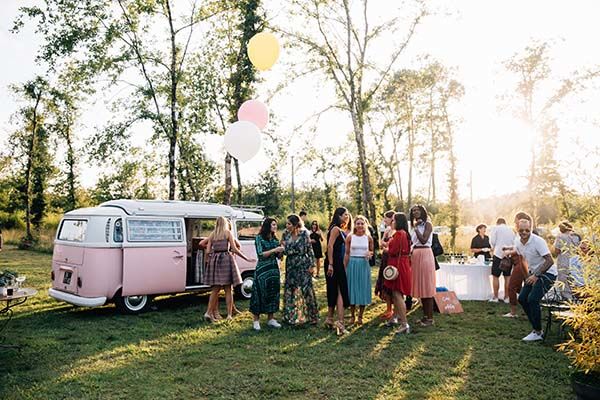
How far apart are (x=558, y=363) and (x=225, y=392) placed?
391 centimetres

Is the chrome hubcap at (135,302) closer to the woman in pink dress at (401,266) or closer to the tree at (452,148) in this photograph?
the woman in pink dress at (401,266)

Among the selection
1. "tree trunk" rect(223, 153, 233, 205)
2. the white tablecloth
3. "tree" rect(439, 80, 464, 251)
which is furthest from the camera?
"tree" rect(439, 80, 464, 251)

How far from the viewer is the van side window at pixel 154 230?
27.0ft

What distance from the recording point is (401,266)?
7242 mm

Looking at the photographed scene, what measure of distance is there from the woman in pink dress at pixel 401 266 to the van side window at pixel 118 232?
14.5 feet

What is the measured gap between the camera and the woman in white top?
24.9 feet

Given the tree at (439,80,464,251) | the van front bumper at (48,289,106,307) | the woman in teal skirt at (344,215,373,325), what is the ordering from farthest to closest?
the tree at (439,80,464,251) < the van front bumper at (48,289,106,307) < the woman in teal skirt at (344,215,373,325)

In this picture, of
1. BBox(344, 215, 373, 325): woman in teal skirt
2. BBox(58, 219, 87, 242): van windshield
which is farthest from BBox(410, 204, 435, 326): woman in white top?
BBox(58, 219, 87, 242): van windshield

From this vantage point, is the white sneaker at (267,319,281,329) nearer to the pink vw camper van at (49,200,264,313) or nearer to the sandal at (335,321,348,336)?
the sandal at (335,321,348,336)

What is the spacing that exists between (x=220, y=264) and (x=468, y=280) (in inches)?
211

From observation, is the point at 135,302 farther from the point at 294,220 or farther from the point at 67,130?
the point at 67,130

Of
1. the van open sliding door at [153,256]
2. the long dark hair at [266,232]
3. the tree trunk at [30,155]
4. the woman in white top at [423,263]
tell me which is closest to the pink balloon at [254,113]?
the van open sliding door at [153,256]

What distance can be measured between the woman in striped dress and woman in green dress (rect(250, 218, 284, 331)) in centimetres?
62

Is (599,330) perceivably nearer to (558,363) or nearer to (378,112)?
(558,363)
